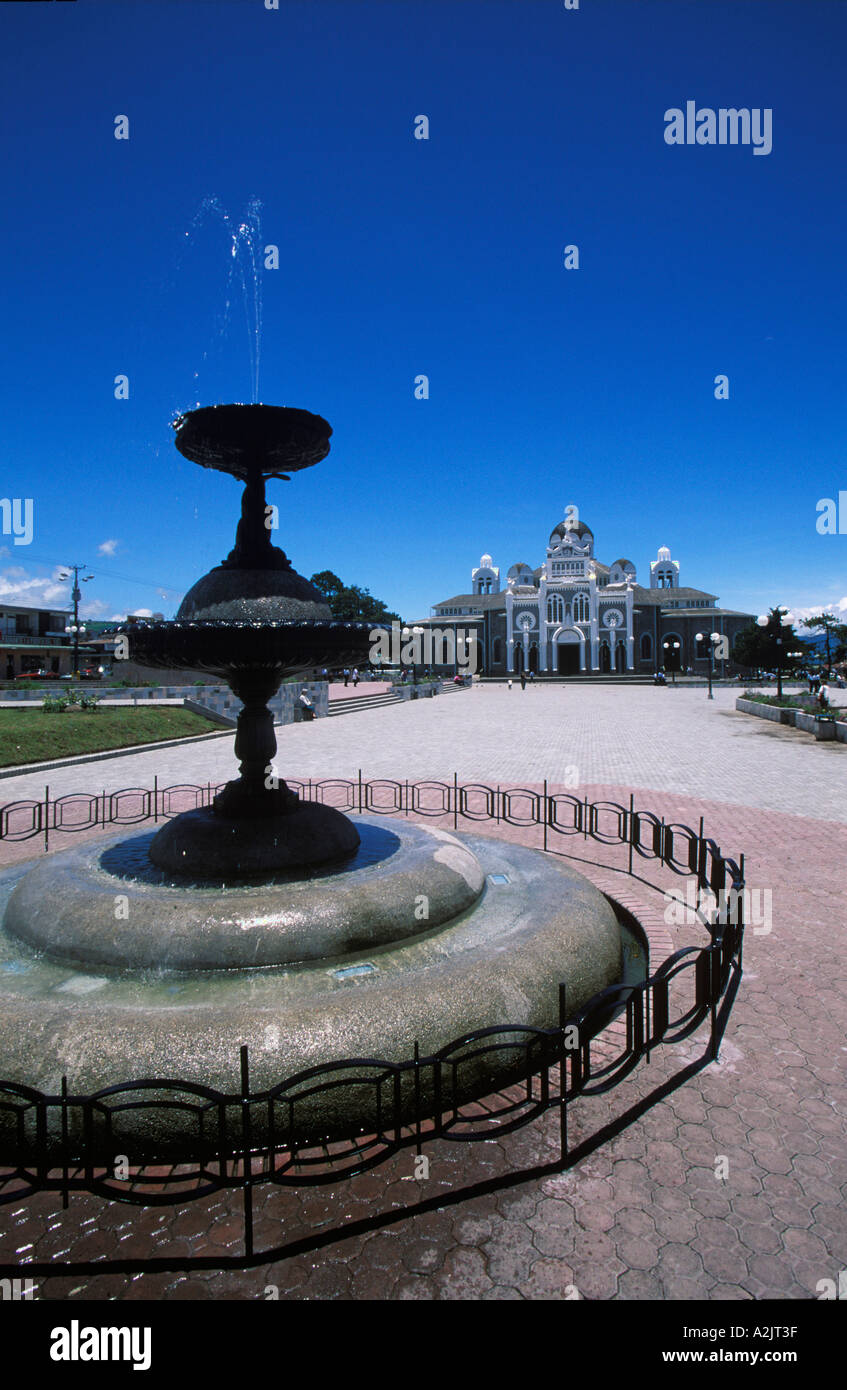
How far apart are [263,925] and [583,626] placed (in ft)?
264

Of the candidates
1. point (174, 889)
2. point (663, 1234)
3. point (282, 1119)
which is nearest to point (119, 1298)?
point (282, 1119)

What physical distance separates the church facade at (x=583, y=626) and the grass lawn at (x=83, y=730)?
56.6 meters

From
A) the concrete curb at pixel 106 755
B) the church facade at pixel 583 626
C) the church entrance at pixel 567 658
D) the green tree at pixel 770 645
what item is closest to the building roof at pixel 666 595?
the church facade at pixel 583 626

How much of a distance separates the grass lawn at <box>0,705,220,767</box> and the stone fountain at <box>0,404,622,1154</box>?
44.5 feet

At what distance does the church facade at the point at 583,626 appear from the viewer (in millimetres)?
81500

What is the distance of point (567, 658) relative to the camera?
83.2 metres

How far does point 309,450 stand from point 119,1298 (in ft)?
19.3

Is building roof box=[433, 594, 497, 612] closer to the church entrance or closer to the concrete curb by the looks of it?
the church entrance

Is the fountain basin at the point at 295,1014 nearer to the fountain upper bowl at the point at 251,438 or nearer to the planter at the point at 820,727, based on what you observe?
Result: the fountain upper bowl at the point at 251,438

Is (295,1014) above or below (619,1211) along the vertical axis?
above

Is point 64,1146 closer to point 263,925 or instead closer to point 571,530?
point 263,925

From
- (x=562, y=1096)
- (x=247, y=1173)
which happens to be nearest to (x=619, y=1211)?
(x=562, y=1096)

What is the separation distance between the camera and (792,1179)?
3.29m

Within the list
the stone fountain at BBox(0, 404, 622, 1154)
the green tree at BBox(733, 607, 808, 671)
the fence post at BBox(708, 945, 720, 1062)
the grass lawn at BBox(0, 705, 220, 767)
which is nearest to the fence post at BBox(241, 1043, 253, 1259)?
the stone fountain at BBox(0, 404, 622, 1154)
